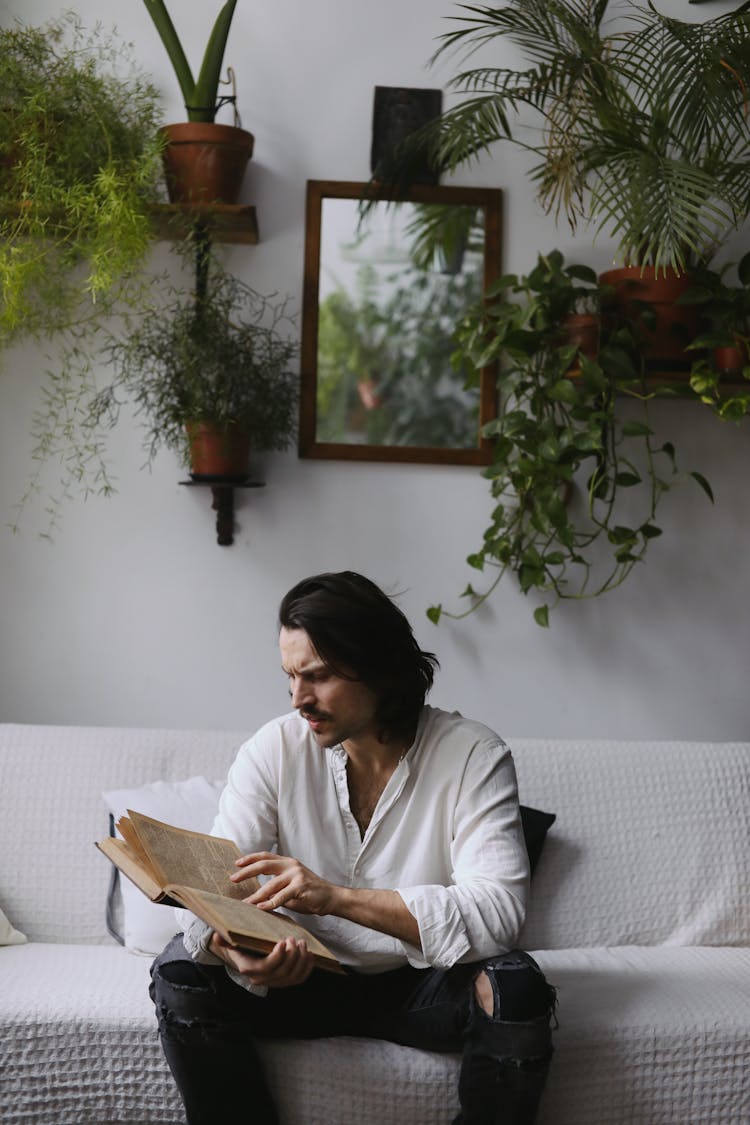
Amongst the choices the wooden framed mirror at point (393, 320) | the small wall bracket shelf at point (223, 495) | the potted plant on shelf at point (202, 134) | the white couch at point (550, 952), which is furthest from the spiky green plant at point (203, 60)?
the white couch at point (550, 952)

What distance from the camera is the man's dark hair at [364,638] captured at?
1680mm

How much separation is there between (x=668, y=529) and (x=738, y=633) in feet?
0.97

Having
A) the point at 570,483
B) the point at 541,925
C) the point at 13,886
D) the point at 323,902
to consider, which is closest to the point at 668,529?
the point at 570,483

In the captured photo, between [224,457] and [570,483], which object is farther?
[570,483]

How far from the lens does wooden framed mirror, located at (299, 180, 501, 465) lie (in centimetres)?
256

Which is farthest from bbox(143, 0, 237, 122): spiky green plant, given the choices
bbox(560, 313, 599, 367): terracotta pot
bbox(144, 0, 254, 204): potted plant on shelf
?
bbox(560, 313, 599, 367): terracotta pot

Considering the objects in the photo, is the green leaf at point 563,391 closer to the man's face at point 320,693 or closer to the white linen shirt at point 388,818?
the white linen shirt at point 388,818

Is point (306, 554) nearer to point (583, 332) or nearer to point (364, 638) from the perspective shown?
point (583, 332)

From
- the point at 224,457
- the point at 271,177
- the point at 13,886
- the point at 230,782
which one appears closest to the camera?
the point at 230,782

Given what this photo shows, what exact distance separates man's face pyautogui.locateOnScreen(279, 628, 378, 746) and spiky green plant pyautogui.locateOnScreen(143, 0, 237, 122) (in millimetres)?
Result: 1298

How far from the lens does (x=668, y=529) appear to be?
2633 millimetres

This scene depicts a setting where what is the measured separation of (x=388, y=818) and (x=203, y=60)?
5.36 ft

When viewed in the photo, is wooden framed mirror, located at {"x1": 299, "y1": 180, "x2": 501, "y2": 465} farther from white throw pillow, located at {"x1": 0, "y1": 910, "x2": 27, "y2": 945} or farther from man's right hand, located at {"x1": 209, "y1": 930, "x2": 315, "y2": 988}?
man's right hand, located at {"x1": 209, "y1": 930, "x2": 315, "y2": 988}

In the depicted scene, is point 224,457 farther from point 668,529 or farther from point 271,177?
point 668,529
